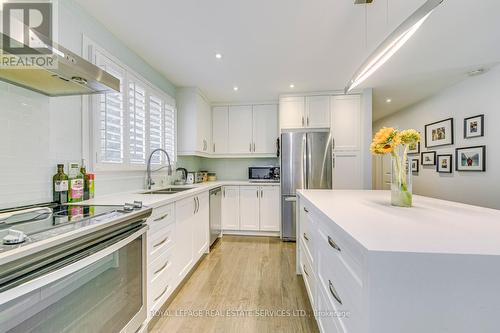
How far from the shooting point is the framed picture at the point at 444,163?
3275 mm

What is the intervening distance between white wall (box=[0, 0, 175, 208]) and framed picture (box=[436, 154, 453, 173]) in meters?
4.67

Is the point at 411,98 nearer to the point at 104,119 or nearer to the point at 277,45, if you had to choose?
the point at 277,45

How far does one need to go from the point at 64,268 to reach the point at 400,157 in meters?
1.81

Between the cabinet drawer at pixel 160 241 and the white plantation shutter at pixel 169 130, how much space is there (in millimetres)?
1474

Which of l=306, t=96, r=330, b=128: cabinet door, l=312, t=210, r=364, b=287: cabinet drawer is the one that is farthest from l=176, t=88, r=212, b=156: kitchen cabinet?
l=312, t=210, r=364, b=287: cabinet drawer

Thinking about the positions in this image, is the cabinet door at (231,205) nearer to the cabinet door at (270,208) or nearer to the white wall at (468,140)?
the cabinet door at (270,208)

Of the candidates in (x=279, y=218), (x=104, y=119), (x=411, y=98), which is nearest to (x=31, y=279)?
(x=104, y=119)

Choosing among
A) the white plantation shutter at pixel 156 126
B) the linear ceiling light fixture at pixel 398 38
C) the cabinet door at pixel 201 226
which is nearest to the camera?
the linear ceiling light fixture at pixel 398 38

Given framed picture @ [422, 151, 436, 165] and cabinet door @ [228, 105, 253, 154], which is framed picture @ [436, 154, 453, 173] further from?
cabinet door @ [228, 105, 253, 154]

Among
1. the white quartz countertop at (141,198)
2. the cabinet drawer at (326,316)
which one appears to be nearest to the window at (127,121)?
the white quartz countertop at (141,198)

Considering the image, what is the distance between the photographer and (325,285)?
1.16 meters

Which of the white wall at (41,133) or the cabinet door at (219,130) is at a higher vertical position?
the cabinet door at (219,130)

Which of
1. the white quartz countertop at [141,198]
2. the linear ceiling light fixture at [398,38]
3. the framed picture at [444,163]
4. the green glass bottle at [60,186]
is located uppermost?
the linear ceiling light fixture at [398,38]

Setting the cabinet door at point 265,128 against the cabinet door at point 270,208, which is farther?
the cabinet door at point 265,128
